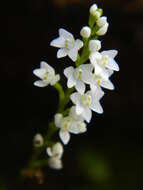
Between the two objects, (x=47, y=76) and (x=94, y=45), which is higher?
(x=94, y=45)

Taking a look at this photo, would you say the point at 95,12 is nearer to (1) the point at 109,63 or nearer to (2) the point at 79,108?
(1) the point at 109,63

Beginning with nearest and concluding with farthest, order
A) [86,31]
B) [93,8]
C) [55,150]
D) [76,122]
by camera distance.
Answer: [86,31] → [93,8] → [76,122] → [55,150]

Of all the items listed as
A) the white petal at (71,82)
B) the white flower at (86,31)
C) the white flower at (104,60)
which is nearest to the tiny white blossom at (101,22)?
the white flower at (86,31)

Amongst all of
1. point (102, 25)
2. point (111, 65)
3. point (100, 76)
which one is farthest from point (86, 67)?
point (102, 25)

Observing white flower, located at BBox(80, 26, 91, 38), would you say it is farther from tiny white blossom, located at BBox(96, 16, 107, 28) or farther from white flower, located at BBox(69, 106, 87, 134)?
white flower, located at BBox(69, 106, 87, 134)

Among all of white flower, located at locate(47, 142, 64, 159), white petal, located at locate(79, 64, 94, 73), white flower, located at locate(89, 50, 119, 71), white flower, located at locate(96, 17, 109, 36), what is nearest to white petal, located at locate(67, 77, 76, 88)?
white petal, located at locate(79, 64, 94, 73)

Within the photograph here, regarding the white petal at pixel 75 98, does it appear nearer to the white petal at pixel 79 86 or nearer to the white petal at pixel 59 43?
the white petal at pixel 79 86
